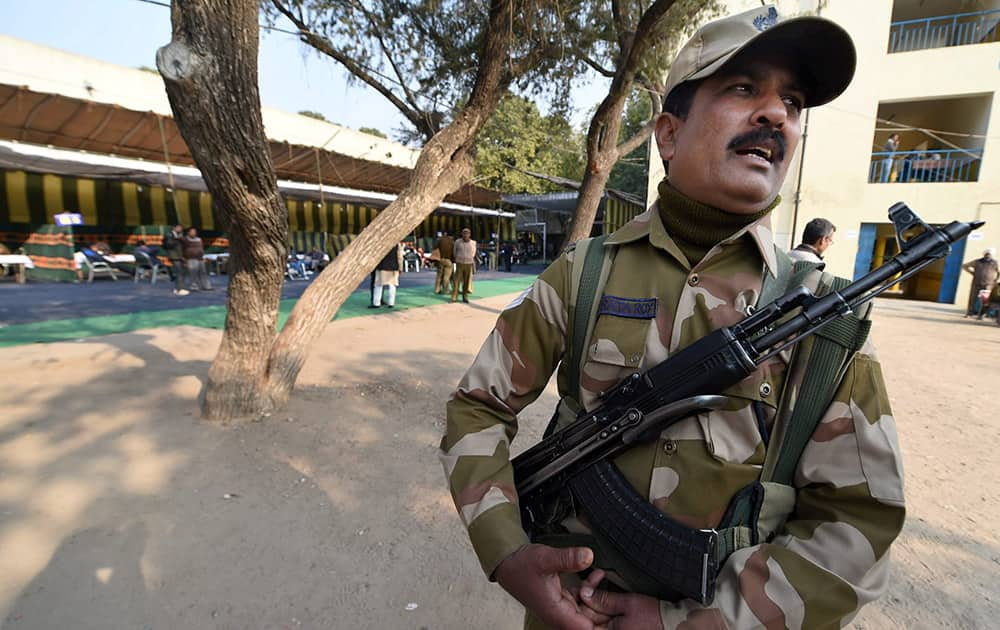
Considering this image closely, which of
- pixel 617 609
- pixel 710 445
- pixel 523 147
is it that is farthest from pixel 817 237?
pixel 523 147

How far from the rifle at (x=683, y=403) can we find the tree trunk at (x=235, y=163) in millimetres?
2918

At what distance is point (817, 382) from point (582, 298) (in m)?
0.49

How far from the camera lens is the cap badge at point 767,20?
3.31 feet

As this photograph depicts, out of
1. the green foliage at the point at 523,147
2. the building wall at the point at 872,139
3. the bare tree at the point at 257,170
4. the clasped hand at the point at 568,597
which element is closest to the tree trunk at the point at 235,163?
the bare tree at the point at 257,170

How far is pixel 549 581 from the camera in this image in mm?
901

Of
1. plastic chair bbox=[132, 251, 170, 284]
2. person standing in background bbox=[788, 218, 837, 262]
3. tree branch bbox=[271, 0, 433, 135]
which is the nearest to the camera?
person standing in background bbox=[788, 218, 837, 262]

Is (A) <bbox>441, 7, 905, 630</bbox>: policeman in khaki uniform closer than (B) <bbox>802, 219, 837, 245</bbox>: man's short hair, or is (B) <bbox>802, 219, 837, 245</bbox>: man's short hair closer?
(A) <bbox>441, 7, 905, 630</bbox>: policeman in khaki uniform

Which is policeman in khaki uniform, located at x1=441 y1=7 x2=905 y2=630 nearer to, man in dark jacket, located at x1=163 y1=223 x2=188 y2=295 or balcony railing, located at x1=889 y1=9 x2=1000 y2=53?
man in dark jacket, located at x1=163 y1=223 x2=188 y2=295

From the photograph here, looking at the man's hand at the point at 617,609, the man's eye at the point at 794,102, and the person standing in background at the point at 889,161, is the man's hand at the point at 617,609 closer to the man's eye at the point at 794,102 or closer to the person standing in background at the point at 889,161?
the man's eye at the point at 794,102

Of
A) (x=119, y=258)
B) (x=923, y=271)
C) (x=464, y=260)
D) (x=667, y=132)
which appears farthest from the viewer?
(x=119, y=258)

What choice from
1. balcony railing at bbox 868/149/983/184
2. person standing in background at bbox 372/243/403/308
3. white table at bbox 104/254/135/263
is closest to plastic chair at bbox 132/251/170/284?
white table at bbox 104/254/135/263

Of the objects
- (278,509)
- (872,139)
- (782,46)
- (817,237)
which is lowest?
(278,509)

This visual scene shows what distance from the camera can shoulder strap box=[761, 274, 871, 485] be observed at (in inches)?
35.4

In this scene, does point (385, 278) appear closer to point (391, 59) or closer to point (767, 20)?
point (391, 59)
